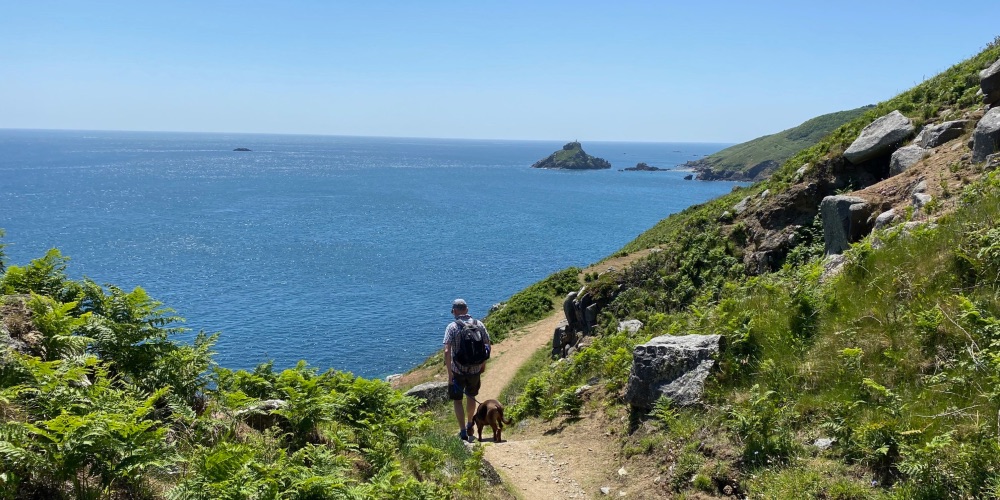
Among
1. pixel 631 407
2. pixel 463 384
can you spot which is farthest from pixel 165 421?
pixel 631 407

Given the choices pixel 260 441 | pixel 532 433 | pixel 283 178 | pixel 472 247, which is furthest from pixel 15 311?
pixel 283 178

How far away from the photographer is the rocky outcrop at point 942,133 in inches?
589

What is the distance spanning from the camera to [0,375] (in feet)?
17.7

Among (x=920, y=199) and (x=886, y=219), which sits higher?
(x=920, y=199)

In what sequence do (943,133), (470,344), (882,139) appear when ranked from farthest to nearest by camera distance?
(882,139)
(943,133)
(470,344)

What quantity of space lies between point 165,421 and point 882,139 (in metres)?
20.1

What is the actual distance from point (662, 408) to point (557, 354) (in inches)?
663

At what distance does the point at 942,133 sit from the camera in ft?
49.9

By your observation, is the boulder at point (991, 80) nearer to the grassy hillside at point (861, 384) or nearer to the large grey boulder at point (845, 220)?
the large grey boulder at point (845, 220)

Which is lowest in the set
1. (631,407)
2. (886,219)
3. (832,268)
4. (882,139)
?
(631,407)

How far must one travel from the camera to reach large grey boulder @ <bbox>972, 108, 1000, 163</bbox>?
39.0 ft

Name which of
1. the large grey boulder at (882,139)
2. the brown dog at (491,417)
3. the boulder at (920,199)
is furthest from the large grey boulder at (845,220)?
the brown dog at (491,417)

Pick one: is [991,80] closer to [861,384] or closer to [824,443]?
[861,384]

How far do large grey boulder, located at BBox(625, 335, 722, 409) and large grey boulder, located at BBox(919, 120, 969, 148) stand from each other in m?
10.9
